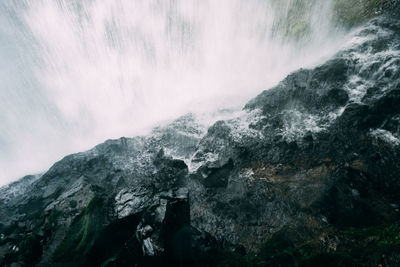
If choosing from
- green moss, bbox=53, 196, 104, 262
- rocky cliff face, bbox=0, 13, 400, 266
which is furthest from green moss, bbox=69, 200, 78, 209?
green moss, bbox=53, 196, 104, 262

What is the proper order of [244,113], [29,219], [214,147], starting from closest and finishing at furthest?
[29,219]
[214,147]
[244,113]

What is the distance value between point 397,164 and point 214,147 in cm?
2826

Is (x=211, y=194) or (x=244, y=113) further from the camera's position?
(x=244, y=113)

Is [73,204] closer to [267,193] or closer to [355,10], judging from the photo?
[267,193]

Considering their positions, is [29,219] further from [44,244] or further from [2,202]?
[2,202]

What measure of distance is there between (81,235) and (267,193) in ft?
86.1

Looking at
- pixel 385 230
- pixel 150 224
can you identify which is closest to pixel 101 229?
pixel 150 224

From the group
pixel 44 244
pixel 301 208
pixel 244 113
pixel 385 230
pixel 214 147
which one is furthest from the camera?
pixel 244 113

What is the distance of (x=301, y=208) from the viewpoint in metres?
28.0

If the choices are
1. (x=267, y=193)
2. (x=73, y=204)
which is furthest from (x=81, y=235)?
(x=267, y=193)

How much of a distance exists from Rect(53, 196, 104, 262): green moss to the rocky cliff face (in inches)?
5.5

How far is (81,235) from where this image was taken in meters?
22.6

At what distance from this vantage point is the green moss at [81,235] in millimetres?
21547

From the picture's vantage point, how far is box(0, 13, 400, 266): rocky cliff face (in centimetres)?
2111
